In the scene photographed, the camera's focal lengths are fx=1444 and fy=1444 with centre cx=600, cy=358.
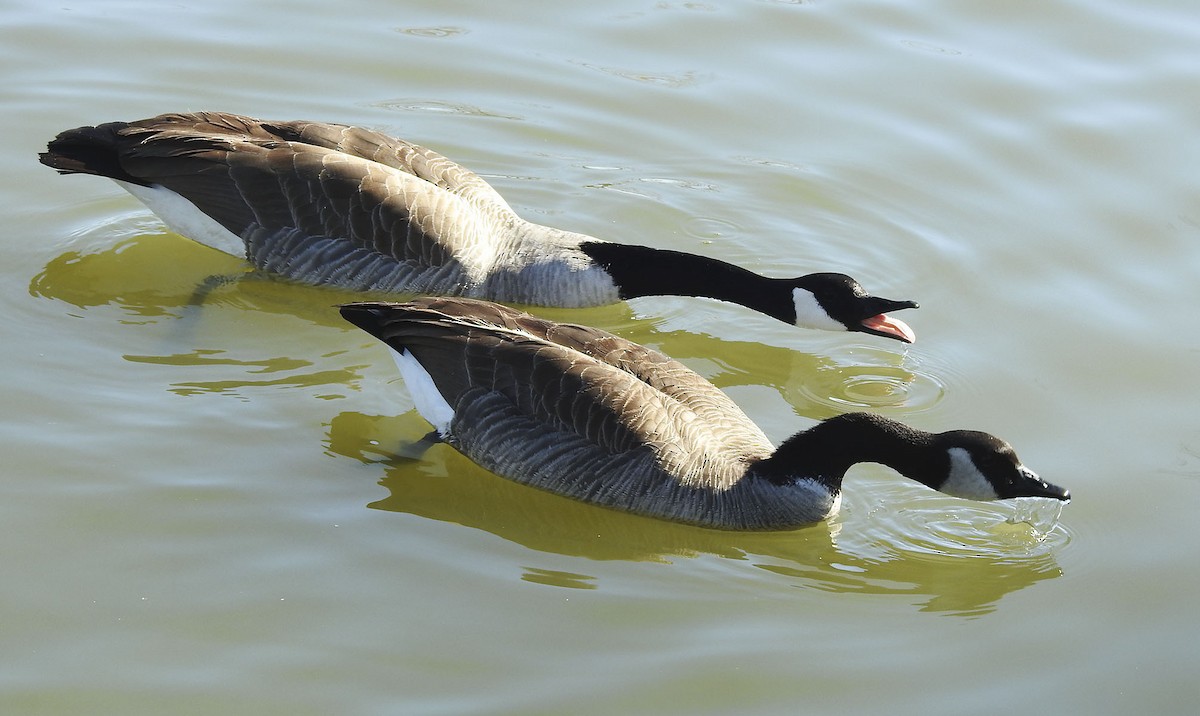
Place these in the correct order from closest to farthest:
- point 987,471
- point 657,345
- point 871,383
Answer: point 987,471 < point 871,383 < point 657,345

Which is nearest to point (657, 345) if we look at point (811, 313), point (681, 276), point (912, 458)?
point (681, 276)

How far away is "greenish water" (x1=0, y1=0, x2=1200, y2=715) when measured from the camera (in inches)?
278

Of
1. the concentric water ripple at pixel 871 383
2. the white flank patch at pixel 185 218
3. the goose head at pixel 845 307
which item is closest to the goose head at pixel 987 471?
the concentric water ripple at pixel 871 383

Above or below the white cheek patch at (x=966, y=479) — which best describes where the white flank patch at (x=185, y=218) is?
above

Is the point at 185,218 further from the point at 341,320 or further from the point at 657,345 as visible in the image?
the point at 657,345

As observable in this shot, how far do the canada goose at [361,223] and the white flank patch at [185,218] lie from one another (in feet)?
0.03

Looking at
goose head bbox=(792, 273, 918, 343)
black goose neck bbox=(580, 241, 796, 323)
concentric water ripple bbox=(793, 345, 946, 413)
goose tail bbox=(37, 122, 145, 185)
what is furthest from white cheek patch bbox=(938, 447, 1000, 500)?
goose tail bbox=(37, 122, 145, 185)

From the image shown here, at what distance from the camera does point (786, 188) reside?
1220 cm

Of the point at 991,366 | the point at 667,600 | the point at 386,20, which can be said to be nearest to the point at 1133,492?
the point at 991,366

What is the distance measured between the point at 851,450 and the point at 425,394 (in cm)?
254

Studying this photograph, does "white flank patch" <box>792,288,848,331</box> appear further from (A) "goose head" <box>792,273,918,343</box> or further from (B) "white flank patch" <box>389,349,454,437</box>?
(B) "white flank patch" <box>389,349,454,437</box>

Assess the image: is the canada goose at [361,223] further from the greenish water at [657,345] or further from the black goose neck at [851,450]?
the black goose neck at [851,450]

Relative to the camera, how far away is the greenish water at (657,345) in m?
7.05

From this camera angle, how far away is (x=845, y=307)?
10.1m
